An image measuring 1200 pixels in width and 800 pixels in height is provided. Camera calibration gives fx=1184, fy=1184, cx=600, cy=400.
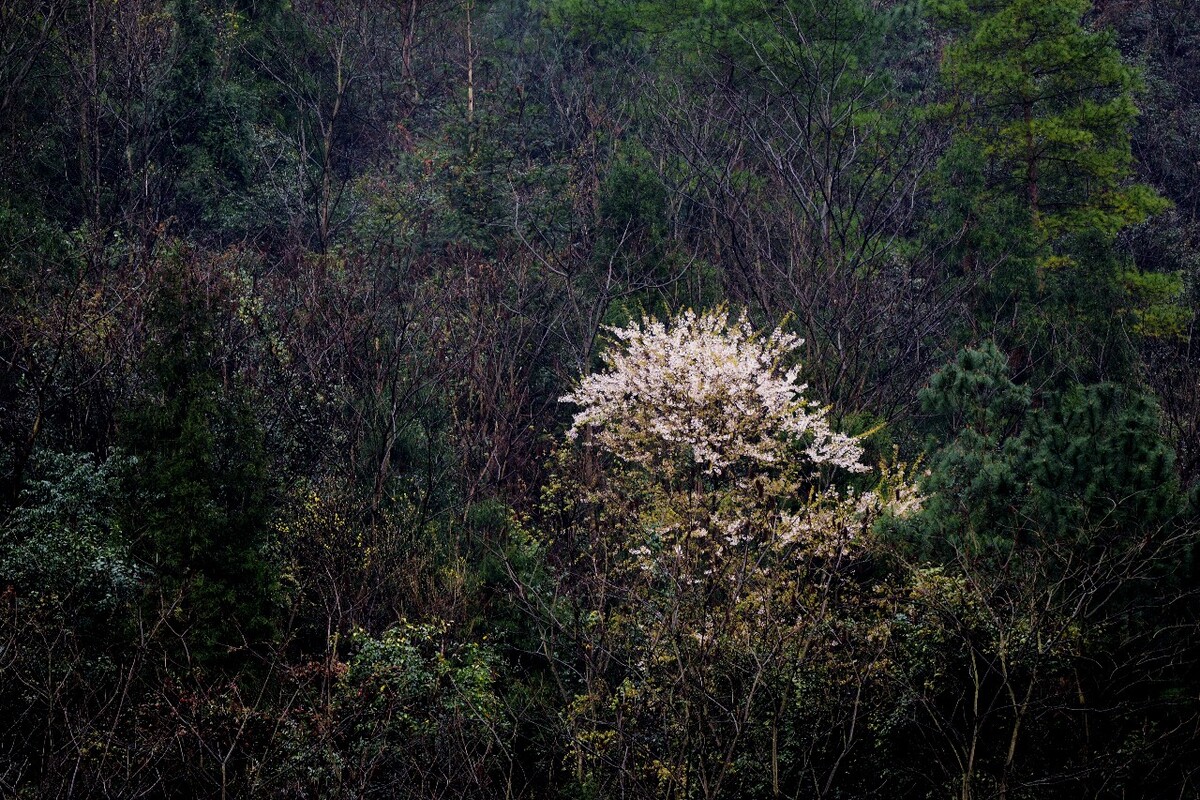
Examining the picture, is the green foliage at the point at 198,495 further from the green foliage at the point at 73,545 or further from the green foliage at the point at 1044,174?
the green foliage at the point at 1044,174

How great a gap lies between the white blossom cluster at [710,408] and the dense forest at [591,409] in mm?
102

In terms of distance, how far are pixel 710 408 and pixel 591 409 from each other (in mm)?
2270

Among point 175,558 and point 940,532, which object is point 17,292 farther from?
→ point 940,532

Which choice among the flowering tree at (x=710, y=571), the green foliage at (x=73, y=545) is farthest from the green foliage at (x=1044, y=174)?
the green foliage at (x=73, y=545)

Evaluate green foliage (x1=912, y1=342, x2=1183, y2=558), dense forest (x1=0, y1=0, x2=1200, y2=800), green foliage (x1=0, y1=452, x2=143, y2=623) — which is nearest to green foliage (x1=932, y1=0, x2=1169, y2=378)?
dense forest (x1=0, y1=0, x2=1200, y2=800)

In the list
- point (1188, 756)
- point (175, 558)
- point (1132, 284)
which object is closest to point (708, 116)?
point (1132, 284)

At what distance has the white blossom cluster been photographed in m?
18.5

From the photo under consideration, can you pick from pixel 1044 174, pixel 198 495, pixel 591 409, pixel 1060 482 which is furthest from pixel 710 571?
pixel 1044 174

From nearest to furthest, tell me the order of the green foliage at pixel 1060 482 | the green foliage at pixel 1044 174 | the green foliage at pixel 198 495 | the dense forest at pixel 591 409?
the dense forest at pixel 591 409 → the green foliage at pixel 1060 482 → the green foliage at pixel 198 495 → the green foliage at pixel 1044 174

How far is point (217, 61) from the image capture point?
28797mm

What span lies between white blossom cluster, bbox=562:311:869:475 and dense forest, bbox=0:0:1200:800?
0.34 feet

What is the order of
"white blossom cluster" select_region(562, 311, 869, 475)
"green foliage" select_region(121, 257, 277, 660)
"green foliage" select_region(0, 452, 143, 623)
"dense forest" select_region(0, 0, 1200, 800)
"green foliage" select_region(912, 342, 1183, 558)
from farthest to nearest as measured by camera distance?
"white blossom cluster" select_region(562, 311, 869, 475) → "green foliage" select_region(121, 257, 277, 660) → "green foliage" select_region(0, 452, 143, 623) → "green foliage" select_region(912, 342, 1183, 558) → "dense forest" select_region(0, 0, 1200, 800)

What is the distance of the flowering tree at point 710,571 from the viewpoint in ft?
37.6

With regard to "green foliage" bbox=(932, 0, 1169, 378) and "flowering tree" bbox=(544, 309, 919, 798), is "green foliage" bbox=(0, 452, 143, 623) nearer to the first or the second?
"flowering tree" bbox=(544, 309, 919, 798)
